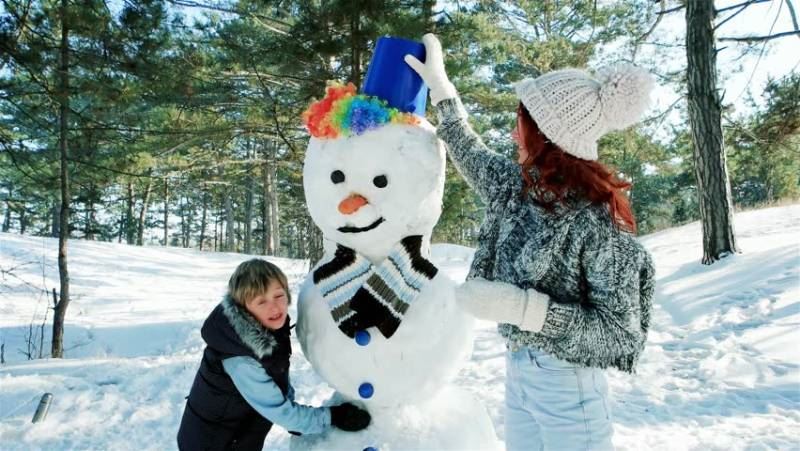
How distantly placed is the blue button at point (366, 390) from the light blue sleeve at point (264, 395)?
8.6 inches

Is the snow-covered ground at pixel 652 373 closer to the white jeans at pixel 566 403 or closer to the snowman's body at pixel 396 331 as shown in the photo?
the snowman's body at pixel 396 331

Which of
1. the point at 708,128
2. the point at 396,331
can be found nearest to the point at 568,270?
the point at 396,331

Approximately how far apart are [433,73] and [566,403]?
1307 millimetres

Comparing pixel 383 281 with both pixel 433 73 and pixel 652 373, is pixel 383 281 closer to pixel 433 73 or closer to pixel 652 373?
pixel 433 73

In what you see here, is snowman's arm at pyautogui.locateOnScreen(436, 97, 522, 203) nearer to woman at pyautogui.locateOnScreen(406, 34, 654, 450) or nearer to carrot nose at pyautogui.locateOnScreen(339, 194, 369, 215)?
woman at pyautogui.locateOnScreen(406, 34, 654, 450)

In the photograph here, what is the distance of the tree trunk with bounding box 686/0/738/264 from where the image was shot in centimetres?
659

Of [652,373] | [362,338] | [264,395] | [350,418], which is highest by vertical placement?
[362,338]

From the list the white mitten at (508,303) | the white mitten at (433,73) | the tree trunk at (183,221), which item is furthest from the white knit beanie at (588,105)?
the tree trunk at (183,221)

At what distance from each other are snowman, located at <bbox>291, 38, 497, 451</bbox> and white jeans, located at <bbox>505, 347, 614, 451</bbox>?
54cm

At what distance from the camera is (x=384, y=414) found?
205 cm

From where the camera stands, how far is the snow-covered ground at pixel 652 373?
329 cm

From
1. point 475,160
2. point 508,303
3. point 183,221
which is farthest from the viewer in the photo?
point 183,221

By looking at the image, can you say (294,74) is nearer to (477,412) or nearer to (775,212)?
(477,412)

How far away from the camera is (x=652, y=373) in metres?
4.19
